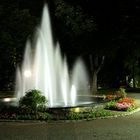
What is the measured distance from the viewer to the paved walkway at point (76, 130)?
14.5m

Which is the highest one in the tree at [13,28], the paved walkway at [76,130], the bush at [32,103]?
the tree at [13,28]

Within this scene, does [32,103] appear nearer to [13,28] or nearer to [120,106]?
[120,106]

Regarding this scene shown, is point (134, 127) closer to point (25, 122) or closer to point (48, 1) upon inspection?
point (25, 122)

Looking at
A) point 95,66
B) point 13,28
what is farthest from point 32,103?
point 95,66

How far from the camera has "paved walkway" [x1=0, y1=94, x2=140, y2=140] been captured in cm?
1453

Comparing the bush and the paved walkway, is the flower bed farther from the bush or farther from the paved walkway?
the bush

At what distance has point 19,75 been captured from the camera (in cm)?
5194

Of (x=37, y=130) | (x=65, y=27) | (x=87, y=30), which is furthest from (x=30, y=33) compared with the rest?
(x=37, y=130)

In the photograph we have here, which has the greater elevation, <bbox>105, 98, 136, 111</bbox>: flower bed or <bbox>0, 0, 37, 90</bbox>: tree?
<bbox>0, 0, 37, 90</bbox>: tree

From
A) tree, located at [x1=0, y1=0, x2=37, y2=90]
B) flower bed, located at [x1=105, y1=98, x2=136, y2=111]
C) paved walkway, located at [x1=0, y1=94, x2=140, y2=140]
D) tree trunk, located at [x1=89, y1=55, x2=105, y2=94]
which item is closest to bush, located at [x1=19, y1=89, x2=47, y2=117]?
paved walkway, located at [x1=0, y1=94, x2=140, y2=140]

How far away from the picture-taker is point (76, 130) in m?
16.2

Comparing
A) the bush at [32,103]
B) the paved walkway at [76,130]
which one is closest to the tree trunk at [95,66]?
the bush at [32,103]

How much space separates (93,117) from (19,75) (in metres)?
32.9

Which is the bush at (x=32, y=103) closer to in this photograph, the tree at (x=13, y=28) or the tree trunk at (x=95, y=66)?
the tree at (x=13, y=28)
